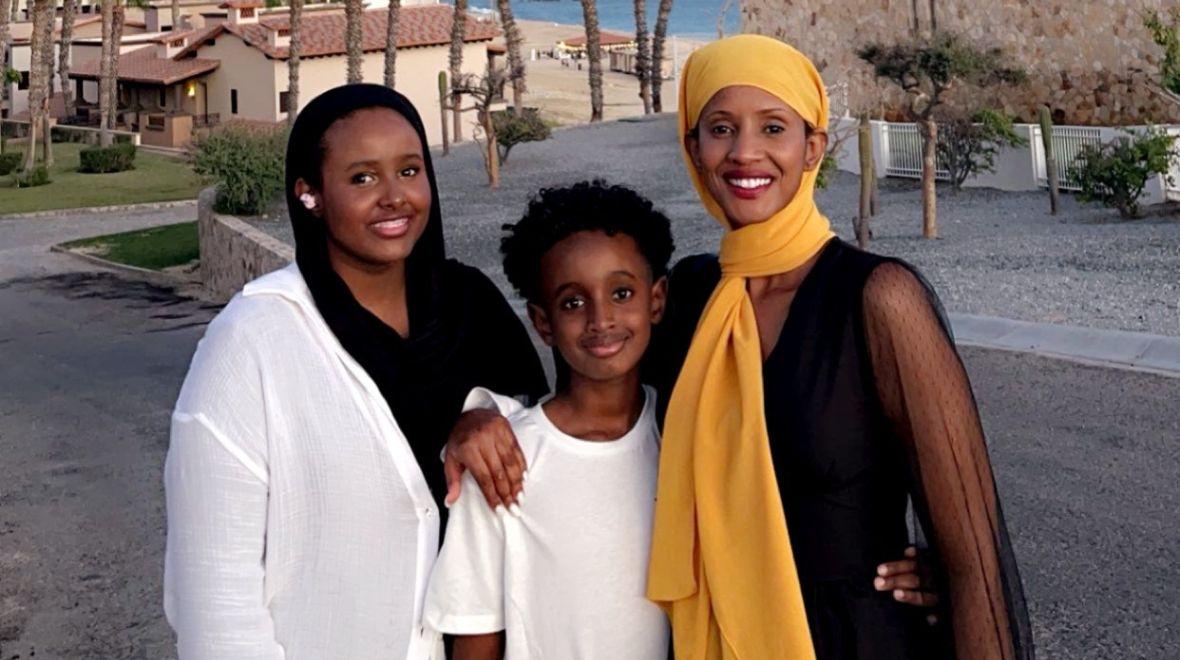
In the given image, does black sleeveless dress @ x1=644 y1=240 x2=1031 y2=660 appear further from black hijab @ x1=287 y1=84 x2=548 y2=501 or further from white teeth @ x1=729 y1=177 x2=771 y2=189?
black hijab @ x1=287 y1=84 x2=548 y2=501

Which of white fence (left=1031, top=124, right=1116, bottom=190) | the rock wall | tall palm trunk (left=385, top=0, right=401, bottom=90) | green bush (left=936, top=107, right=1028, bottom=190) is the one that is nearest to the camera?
white fence (left=1031, top=124, right=1116, bottom=190)

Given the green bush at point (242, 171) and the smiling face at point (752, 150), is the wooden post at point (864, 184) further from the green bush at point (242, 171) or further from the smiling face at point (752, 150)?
the smiling face at point (752, 150)

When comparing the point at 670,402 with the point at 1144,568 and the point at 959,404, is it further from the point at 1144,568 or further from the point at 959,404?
the point at 1144,568

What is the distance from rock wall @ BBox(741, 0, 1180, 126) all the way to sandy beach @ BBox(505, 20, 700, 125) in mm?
21143

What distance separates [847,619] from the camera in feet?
7.76

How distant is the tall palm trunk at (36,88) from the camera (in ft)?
123

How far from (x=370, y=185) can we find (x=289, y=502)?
53cm

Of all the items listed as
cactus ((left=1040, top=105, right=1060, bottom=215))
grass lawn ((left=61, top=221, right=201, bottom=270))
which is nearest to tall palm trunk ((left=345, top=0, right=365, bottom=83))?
grass lawn ((left=61, top=221, right=201, bottom=270))

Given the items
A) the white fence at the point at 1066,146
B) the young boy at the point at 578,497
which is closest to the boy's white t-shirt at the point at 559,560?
the young boy at the point at 578,497

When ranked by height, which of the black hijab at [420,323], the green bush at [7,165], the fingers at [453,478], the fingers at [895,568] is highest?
the green bush at [7,165]

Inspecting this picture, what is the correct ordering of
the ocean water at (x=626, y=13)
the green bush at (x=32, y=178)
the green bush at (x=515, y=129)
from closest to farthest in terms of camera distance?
the green bush at (x=515, y=129) → the green bush at (x=32, y=178) → the ocean water at (x=626, y=13)

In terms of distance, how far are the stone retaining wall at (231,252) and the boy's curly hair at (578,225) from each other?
37.7 feet

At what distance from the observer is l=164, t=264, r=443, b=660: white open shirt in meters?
2.44

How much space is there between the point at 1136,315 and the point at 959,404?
893 cm
